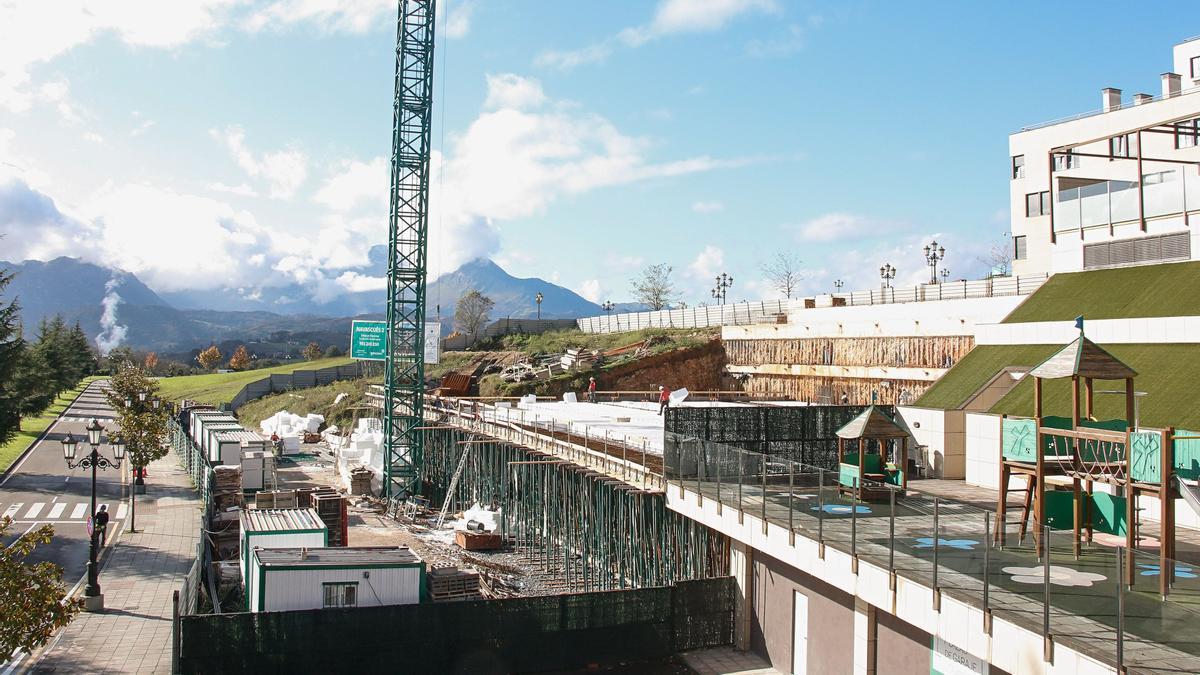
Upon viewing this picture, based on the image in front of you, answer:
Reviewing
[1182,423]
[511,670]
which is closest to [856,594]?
[511,670]

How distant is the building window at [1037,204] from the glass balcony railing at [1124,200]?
15.4 meters

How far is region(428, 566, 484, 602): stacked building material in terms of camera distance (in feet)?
69.1

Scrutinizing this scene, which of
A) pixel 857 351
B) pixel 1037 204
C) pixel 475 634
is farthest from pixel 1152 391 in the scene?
pixel 1037 204

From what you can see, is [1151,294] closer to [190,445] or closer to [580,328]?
[190,445]

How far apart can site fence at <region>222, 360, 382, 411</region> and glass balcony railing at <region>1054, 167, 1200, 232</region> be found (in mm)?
65340

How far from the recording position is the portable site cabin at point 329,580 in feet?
57.6

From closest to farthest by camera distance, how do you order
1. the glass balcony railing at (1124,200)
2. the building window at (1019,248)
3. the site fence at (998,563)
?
1. the site fence at (998,563)
2. the glass balcony railing at (1124,200)
3. the building window at (1019,248)

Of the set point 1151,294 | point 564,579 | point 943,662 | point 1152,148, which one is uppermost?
point 1152,148

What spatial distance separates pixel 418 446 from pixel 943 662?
30.8 meters

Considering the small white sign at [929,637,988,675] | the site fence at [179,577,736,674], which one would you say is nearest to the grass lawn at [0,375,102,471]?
the site fence at [179,577,736,674]

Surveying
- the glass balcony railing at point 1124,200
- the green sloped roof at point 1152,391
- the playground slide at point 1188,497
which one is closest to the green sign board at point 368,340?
the glass balcony railing at point 1124,200

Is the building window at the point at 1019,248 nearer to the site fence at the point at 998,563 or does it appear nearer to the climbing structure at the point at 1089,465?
the climbing structure at the point at 1089,465

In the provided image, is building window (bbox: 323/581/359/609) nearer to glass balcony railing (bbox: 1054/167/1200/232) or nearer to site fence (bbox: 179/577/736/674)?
site fence (bbox: 179/577/736/674)

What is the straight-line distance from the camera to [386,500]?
1561 inches
